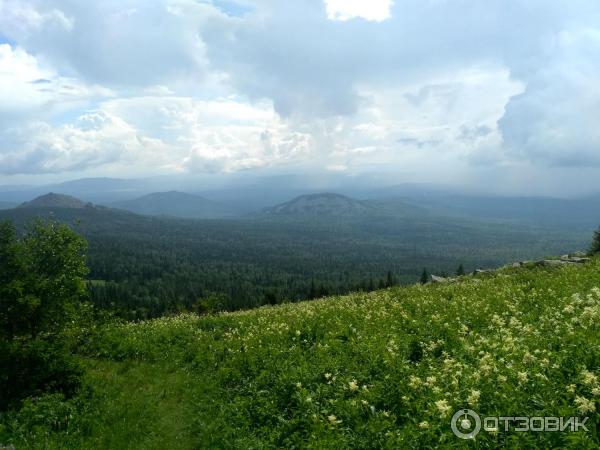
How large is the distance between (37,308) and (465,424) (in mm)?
15774

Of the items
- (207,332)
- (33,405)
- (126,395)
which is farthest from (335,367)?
(207,332)

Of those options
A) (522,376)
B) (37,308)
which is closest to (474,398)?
(522,376)

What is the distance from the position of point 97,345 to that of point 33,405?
8871 mm

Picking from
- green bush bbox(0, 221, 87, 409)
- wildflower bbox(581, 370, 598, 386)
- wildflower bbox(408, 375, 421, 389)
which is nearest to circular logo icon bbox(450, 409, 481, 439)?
wildflower bbox(408, 375, 421, 389)

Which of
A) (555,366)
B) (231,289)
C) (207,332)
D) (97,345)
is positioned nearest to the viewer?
(555,366)

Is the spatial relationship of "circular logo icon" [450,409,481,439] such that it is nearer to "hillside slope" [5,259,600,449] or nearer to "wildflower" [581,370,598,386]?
"hillside slope" [5,259,600,449]

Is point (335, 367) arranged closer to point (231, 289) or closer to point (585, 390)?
point (585, 390)

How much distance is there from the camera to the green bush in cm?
1495

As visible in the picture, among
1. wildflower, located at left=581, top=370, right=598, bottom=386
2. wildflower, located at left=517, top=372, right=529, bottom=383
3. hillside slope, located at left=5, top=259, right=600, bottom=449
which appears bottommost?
hillside slope, located at left=5, top=259, right=600, bottom=449

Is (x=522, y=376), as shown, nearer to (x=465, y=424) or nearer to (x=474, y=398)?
(x=474, y=398)

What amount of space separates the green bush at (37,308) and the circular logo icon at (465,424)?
14.8 m

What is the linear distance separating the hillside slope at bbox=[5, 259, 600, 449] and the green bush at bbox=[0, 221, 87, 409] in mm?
2067

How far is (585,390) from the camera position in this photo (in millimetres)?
7832

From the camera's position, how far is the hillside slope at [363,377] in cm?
842
